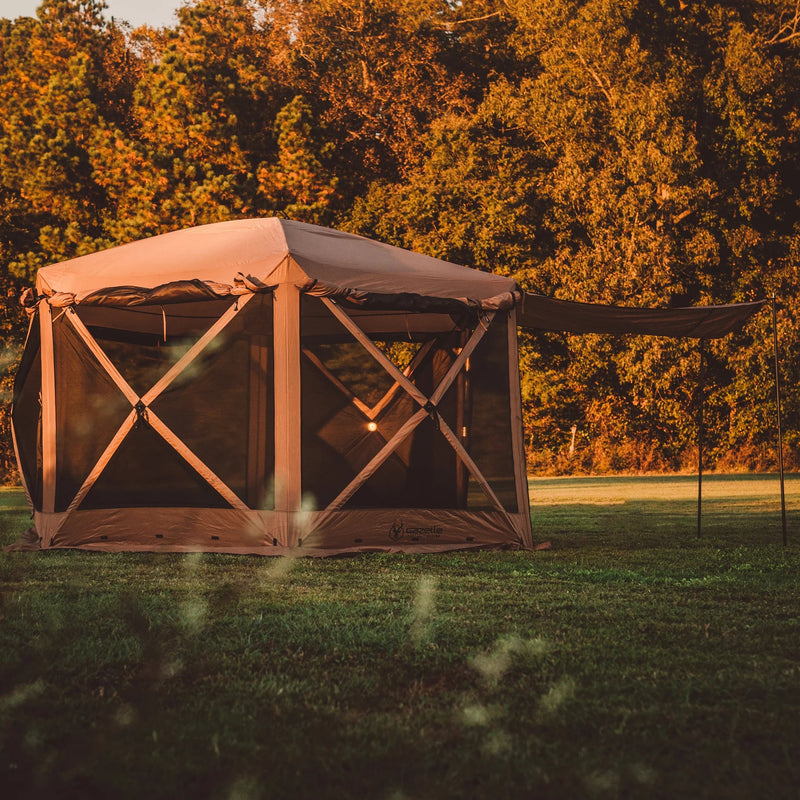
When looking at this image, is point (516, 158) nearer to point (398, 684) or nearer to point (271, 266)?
point (271, 266)

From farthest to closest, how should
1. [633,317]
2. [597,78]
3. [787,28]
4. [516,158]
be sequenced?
[516,158]
[787,28]
[597,78]
[633,317]

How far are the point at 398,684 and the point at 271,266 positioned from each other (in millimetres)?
4030

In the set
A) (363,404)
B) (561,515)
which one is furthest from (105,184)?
(363,404)

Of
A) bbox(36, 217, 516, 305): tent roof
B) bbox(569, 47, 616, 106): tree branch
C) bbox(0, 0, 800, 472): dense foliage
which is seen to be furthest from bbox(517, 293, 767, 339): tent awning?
bbox(569, 47, 616, 106): tree branch

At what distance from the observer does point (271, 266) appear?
255 inches

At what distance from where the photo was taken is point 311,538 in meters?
6.40

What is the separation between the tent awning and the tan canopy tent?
0.03 meters

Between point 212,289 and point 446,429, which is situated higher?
point 212,289

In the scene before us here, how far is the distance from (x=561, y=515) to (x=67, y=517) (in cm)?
526

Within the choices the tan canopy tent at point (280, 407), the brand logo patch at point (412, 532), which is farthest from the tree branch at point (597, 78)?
the brand logo patch at point (412, 532)

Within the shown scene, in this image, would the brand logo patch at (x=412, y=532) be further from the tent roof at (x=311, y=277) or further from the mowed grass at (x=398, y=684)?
the tent roof at (x=311, y=277)

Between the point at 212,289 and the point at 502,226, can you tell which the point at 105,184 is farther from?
the point at 212,289

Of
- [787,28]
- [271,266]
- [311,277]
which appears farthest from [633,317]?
[787,28]

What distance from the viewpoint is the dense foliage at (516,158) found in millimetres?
21312
